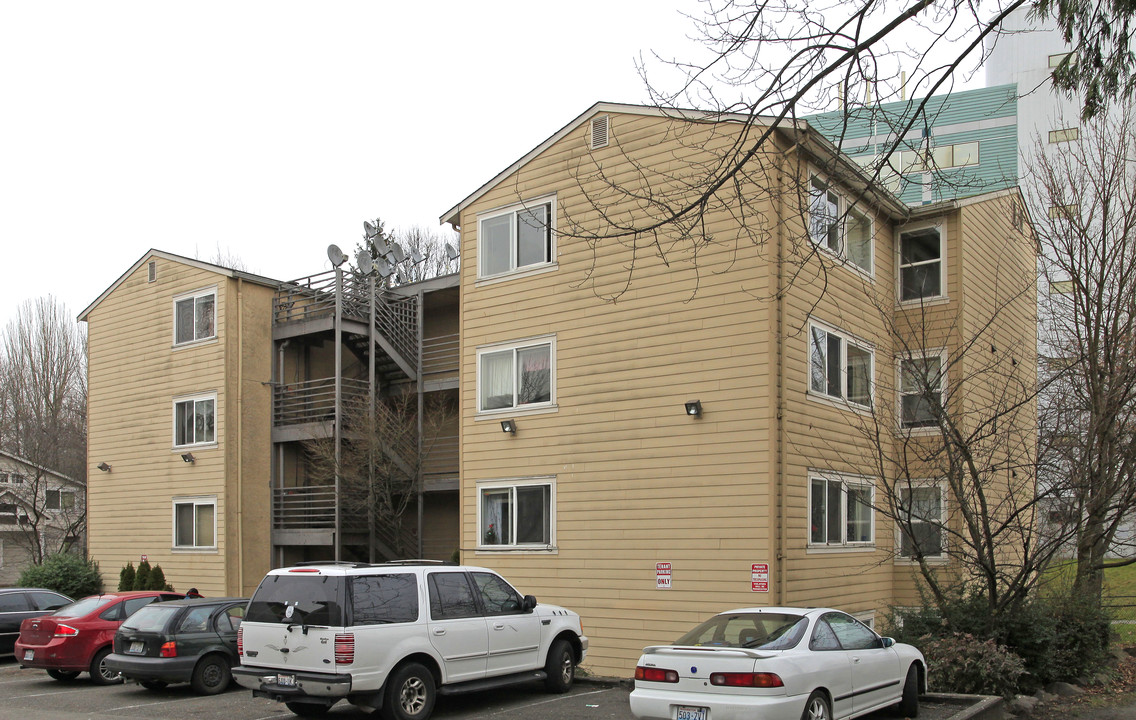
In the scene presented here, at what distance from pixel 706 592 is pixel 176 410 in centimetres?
1626

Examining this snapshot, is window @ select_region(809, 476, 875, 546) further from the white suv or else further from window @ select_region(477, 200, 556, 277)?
window @ select_region(477, 200, 556, 277)

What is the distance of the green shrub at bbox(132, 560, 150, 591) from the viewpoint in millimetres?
25219

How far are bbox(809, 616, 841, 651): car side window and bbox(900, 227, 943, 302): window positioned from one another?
36.1 ft

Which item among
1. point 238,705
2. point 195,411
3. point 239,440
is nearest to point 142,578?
point 195,411

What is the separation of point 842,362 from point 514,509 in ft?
21.4

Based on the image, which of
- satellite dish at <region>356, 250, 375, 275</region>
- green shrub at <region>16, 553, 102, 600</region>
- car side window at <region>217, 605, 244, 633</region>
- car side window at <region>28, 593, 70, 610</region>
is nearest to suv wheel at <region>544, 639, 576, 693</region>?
car side window at <region>217, 605, 244, 633</region>

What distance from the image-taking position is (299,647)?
1075 centimetres

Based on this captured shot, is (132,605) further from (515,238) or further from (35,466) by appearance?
(35,466)

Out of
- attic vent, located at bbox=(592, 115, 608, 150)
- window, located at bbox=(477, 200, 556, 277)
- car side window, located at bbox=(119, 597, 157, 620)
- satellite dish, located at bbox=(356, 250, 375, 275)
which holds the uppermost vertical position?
attic vent, located at bbox=(592, 115, 608, 150)

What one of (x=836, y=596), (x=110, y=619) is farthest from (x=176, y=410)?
(x=836, y=596)

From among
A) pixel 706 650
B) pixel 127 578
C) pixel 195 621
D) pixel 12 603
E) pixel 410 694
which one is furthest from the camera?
pixel 127 578

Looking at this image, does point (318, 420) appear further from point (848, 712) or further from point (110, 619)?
point (848, 712)

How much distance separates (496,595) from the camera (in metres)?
12.6

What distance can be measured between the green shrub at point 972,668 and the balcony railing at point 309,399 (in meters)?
14.9
